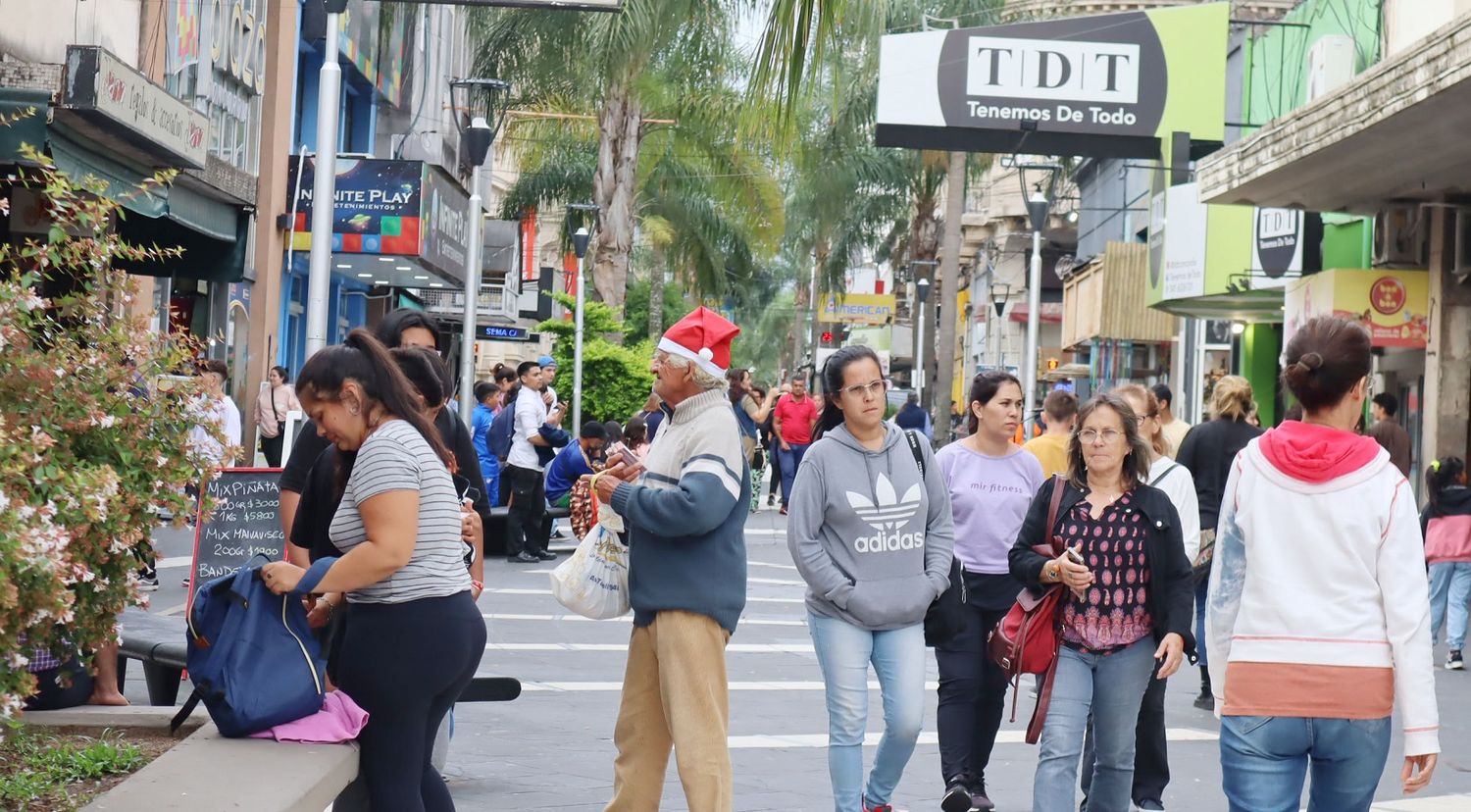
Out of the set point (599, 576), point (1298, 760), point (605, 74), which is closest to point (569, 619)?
point (599, 576)

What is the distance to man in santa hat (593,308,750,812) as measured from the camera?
18.8ft

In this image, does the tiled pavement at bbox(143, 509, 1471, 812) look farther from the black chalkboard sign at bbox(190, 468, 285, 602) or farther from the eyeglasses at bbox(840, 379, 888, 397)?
the eyeglasses at bbox(840, 379, 888, 397)

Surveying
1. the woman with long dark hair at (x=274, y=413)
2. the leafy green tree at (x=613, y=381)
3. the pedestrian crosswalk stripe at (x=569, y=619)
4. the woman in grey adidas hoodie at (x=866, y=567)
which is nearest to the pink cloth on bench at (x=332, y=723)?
the woman in grey adidas hoodie at (x=866, y=567)

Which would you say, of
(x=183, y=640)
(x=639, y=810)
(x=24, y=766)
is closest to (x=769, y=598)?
(x=183, y=640)

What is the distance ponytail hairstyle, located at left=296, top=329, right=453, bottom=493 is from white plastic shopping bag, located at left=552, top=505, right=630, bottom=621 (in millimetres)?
1048

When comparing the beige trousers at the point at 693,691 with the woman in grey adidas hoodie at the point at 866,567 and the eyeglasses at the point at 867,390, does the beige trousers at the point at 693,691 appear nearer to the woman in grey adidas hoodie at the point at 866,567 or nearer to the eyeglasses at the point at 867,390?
the woman in grey adidas hoodie at the point at 866,567

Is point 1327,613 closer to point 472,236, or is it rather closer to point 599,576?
point 599,576

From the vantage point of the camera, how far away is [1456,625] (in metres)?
12.8

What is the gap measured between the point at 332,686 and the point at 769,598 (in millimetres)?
10279

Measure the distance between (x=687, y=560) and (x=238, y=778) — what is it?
64.0 inches

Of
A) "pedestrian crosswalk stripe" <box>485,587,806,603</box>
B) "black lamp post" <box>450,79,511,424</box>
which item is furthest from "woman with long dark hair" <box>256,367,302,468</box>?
"pedestrian crosswalk stripe" <box>485,587,806,603</box>

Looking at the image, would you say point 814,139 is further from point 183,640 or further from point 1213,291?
point 183,640

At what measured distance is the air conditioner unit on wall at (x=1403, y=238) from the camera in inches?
755

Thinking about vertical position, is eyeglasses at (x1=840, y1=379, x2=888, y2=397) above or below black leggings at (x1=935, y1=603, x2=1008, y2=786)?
above
